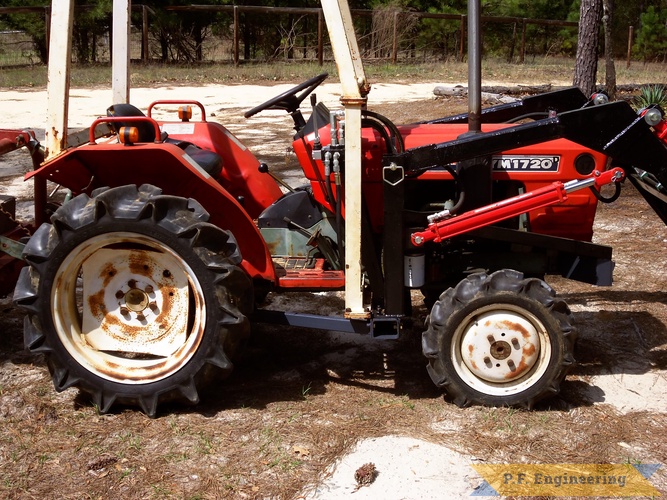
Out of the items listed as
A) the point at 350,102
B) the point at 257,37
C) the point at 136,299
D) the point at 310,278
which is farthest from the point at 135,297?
the point at 257,37

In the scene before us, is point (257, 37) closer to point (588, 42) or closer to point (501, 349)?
point (588, 42)

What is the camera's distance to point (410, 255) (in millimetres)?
3812

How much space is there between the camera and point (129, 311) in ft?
12.3

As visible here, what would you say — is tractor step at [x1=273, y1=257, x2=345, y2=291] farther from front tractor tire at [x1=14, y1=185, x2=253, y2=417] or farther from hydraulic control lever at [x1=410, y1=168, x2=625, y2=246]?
hydraulic control lever at [x1=410, y1=168, x2=625, y2=246]

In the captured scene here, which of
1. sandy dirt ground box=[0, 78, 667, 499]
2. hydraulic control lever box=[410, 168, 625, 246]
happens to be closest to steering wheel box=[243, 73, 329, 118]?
hydraulic control lever box=[410, 168, 625, 246]

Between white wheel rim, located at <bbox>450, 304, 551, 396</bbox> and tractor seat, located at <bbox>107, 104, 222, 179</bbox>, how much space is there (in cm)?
157

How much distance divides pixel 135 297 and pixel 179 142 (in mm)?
1036

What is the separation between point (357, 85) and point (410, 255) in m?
0.88

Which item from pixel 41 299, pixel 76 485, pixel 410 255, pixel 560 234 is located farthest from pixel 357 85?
pixel 76 485

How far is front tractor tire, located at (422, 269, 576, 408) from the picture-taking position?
11.7 feet

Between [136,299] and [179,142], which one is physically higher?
[179,142]

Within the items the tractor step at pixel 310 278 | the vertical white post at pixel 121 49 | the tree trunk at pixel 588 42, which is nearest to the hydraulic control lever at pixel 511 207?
the tractor step at pixel 310 278

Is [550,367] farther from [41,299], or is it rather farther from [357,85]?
[41,299]

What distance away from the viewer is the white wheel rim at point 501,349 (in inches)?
142
